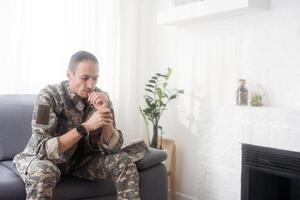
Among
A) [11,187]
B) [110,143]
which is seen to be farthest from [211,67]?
[11,187]

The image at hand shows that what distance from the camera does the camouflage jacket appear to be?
2.04 meters

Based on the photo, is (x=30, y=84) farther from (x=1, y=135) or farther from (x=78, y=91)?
(x=78, y=91)

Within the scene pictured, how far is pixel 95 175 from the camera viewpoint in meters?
2.21

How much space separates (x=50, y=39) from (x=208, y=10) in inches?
51.6

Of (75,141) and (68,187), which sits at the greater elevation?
(75,141)

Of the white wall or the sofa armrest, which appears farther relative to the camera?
the white wall

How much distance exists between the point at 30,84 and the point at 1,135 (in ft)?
2.03

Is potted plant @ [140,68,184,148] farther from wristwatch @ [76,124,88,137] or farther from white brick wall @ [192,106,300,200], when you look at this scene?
wristwatch @ [76,124,88,137]

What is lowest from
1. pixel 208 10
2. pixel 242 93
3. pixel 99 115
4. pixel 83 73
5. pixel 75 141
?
pixel 75 141

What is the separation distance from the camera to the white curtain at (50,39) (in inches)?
116

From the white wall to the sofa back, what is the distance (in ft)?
4.20

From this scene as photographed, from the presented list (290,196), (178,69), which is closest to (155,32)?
(178,69)

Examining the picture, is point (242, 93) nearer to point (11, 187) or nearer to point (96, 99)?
point (96, 99)

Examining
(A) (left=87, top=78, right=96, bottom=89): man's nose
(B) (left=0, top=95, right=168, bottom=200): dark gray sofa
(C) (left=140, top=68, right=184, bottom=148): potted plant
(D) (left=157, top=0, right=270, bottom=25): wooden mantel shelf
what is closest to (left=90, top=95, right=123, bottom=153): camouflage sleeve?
(B) (left=0, top=95, right=168, bottom=200): dark gray sofa
